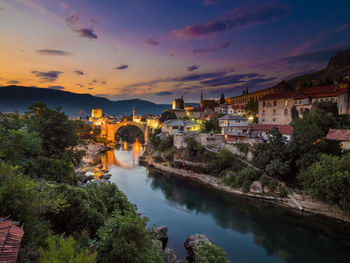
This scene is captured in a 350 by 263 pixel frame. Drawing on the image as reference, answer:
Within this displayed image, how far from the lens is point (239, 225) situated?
1198cm

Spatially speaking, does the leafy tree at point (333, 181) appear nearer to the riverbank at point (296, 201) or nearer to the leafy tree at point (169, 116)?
the riverbank at point (296, 201)

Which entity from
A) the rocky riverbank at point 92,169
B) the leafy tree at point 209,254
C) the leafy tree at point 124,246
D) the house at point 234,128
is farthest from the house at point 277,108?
the leafy tree at point 124,246

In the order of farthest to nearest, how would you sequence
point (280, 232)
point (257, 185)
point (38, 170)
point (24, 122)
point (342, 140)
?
point (257, 185) → point (24, 122) → point (342, 140) → point (280, 232) → point (38, 170)

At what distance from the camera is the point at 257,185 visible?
607 inches

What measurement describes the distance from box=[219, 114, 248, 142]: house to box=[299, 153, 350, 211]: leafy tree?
9.30 m

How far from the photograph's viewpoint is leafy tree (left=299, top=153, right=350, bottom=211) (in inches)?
404

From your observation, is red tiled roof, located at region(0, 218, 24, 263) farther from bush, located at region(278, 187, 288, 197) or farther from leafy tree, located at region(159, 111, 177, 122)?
leafy tree, located at region(159, 111, 177, 122)

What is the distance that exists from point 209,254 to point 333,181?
848 centimetres

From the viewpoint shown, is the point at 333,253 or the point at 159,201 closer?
the point at 333,253

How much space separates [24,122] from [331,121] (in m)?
24.7

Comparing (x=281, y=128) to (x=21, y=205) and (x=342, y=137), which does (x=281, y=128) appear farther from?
(x=21, y=205)

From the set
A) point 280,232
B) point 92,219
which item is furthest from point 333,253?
point 92,219

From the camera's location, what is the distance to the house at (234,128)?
68.2 feet

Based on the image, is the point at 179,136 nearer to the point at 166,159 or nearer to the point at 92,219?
the point at 166,159
